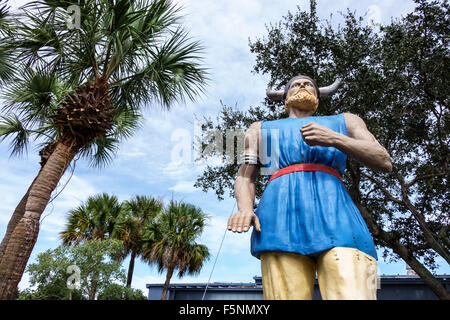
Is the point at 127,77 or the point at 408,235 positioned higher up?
the point at 127,77

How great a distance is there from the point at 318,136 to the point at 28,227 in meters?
4.71

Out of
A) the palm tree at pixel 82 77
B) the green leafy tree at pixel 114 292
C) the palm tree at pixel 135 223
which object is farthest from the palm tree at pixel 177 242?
the palm tree at pixel 82 77

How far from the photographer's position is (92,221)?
517 inches

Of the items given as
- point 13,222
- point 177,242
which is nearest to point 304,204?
point 13,222

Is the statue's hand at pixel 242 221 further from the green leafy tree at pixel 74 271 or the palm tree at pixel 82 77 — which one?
the green leafy tree at pixel 74 271

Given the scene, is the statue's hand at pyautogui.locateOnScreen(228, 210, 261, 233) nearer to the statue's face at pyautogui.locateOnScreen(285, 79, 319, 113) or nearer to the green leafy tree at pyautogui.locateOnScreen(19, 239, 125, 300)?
the statue's face at pyautogui.locateOnScreen(285, 79, 319, 113)

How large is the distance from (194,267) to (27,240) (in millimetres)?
9524

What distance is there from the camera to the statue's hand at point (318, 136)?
2.02 m

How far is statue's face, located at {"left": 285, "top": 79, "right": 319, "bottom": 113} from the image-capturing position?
101 inches

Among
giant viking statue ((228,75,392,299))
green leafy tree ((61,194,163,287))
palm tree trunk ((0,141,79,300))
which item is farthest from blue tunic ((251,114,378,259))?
green leafy tree ((61,194,163,287))

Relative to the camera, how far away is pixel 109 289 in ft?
33.1

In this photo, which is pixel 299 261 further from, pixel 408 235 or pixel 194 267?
pixel 194 267

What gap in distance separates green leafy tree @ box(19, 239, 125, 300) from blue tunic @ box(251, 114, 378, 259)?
8.97m

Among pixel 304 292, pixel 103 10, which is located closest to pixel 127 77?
pixel 103 10
